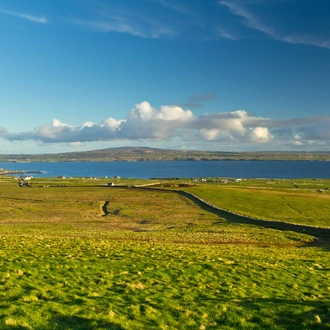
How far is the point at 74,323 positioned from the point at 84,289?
4.93 meters

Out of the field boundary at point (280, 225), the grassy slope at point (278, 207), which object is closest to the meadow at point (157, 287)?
the field boundary at point (280, 225)

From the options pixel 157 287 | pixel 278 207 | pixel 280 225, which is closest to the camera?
pixel 157 287

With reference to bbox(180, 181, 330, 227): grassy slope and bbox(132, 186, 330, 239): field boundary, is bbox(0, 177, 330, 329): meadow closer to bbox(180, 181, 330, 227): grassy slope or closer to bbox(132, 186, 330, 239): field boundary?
bbox(132, 186, 330, 239): field boundary

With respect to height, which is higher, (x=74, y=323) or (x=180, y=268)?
(x=74, y=323)

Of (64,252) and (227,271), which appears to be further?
(64,252)

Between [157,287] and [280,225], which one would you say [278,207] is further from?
[157,287]

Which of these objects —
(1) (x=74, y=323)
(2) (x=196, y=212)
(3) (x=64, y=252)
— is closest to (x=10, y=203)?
(2) (x=196, y=212)

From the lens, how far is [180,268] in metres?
23.4

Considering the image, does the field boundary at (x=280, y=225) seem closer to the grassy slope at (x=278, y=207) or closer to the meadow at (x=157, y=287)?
the grassy slope at (x=278, y=207)

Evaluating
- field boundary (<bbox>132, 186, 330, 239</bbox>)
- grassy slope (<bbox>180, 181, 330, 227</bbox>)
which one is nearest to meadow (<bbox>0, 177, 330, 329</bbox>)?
field boundary (<bbox>132, 186, 330, 239</bbox>)

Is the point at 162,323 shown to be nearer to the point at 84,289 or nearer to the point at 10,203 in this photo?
the point at 84,289

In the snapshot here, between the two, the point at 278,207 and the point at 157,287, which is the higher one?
the point at 157,287

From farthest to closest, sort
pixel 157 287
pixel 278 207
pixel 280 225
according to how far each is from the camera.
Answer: pixel 278 207 → pixel 280 225 → pixel 157 287

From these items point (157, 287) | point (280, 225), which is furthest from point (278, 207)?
point (157, 287)
